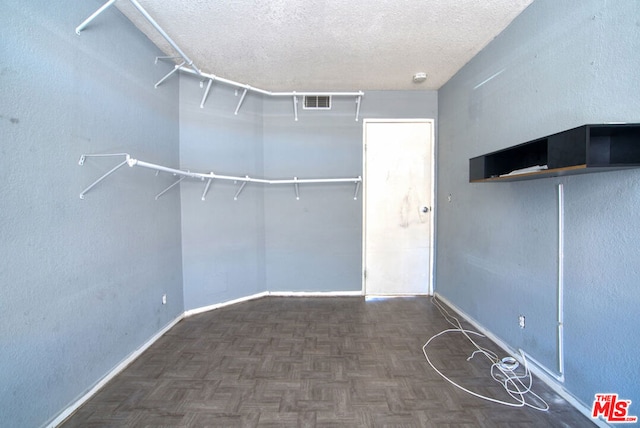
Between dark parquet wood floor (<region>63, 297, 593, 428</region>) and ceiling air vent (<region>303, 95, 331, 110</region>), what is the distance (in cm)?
252

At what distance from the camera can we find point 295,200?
374 cm

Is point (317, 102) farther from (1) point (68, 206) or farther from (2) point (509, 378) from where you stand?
(2) point (509, 378)

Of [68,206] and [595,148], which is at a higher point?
[595,148]

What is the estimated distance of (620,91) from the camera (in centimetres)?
145

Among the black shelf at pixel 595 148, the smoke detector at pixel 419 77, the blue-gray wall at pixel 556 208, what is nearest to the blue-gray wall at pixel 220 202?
the smoke detector at pixel 419 77

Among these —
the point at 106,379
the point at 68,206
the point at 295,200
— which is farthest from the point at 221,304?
the point at 68,206

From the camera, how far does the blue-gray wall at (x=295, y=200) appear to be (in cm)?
345

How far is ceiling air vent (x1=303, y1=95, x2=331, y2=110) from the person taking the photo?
365 cm

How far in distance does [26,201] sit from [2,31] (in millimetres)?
797

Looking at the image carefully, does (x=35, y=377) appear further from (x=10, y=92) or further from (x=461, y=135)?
(x=461, y=135)

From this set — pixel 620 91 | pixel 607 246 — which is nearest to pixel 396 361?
pixel 607 246

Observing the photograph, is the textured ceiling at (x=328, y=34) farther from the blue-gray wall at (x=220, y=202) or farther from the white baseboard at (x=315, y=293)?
the white baseboard at (x=315, y=293)

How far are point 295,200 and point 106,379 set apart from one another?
8.06 feet

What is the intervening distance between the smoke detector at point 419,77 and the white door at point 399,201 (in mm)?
509
